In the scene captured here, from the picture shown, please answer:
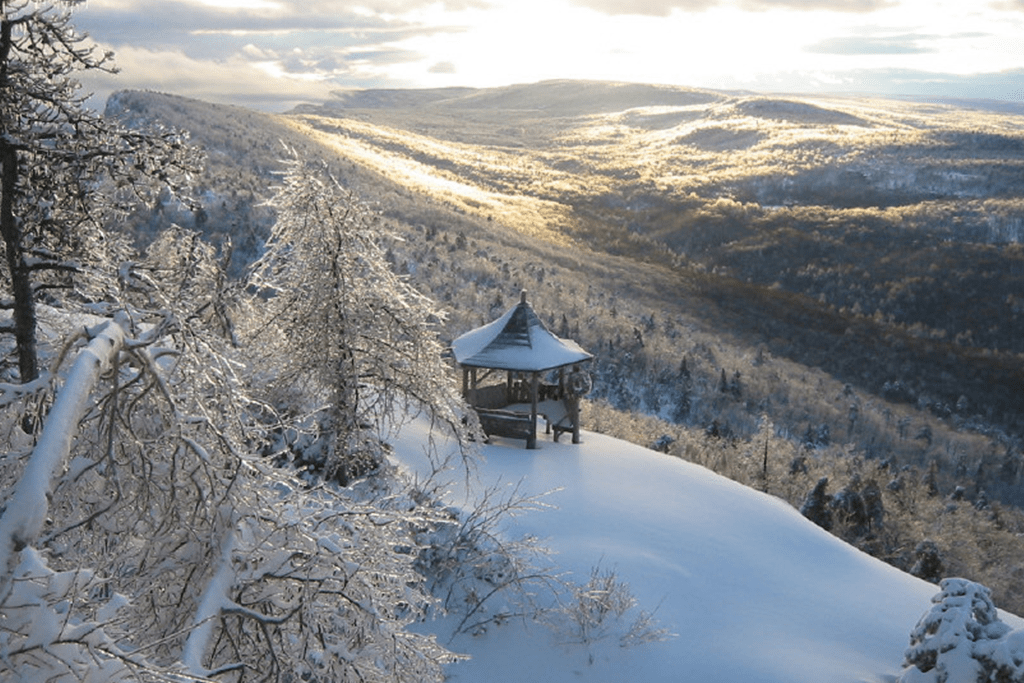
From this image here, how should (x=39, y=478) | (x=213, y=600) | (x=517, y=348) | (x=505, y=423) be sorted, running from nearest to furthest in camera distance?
(x=39, y=478)
(x=213, y=600)
(x=517, y=348)
(x=505, y=423)

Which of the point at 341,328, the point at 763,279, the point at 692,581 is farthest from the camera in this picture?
the point at 763,279

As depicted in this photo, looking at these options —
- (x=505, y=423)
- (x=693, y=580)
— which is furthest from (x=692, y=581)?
(x=505, y=423)

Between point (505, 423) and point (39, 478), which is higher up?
point (39, 478)

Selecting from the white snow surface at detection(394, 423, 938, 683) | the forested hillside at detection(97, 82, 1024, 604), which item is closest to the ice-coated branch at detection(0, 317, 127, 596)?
the white snow surface at detection(394, 423, 938, 683)

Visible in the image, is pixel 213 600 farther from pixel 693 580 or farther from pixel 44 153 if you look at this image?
pixel 693 580

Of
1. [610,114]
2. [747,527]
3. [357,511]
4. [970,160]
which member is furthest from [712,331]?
[610,114]

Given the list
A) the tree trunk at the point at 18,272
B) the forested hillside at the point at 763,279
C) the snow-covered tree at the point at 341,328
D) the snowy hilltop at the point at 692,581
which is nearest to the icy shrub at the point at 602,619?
the snowy hilltop at the point at 692,581
